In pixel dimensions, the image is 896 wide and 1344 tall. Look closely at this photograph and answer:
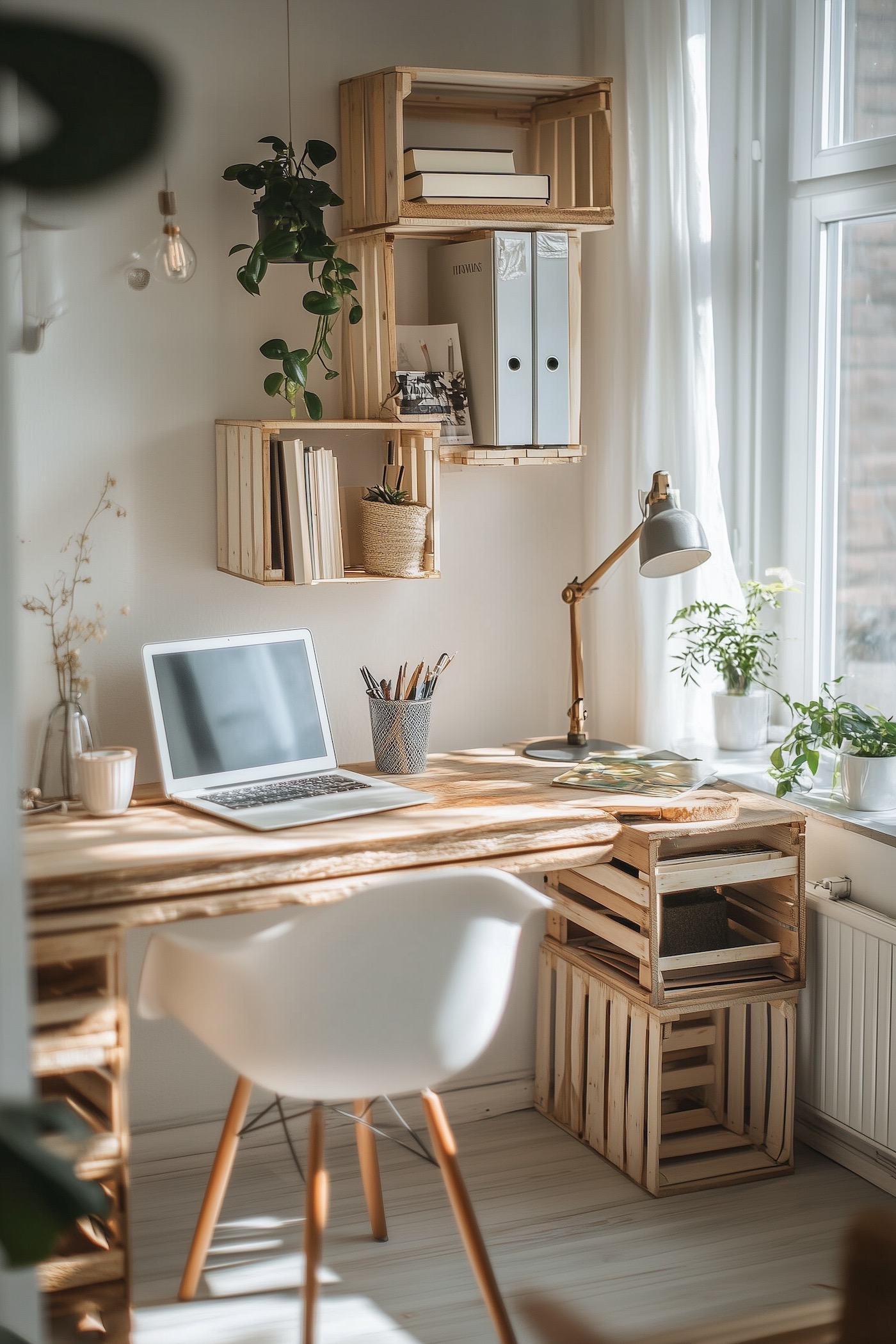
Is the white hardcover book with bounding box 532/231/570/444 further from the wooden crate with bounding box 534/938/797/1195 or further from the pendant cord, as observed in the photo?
the wooden crate with bounding box 534/938/797/1195

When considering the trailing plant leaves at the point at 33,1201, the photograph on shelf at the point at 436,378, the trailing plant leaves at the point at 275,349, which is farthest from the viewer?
the photograph on shelf at the point at 436,378

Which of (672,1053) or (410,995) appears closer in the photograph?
(410,995)

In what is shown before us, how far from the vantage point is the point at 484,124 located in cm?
269

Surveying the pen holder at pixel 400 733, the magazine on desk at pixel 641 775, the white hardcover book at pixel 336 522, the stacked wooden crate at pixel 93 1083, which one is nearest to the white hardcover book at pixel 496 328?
the white hardcover book at pixel 336 522

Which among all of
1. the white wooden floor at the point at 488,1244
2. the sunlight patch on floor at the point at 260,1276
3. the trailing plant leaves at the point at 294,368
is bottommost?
the sunlight patch on floor at the point at 260,1276

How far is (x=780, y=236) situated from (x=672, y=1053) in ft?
Answer: 5.82

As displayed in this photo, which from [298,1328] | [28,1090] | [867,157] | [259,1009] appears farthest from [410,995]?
[867,157]

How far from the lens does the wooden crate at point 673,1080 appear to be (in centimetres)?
247

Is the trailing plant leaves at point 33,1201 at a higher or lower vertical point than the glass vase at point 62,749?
higher

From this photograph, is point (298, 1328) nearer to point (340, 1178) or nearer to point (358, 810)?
point (340, 1178)

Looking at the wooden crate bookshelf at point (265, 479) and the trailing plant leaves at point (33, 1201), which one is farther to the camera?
the wooden crate bookshelf at point (265, 479)

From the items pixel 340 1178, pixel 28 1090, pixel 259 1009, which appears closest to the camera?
pixel 28 1090

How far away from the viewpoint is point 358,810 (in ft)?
7.28

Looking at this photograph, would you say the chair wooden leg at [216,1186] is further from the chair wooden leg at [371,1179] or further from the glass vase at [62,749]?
the glass vase at [62,749]
